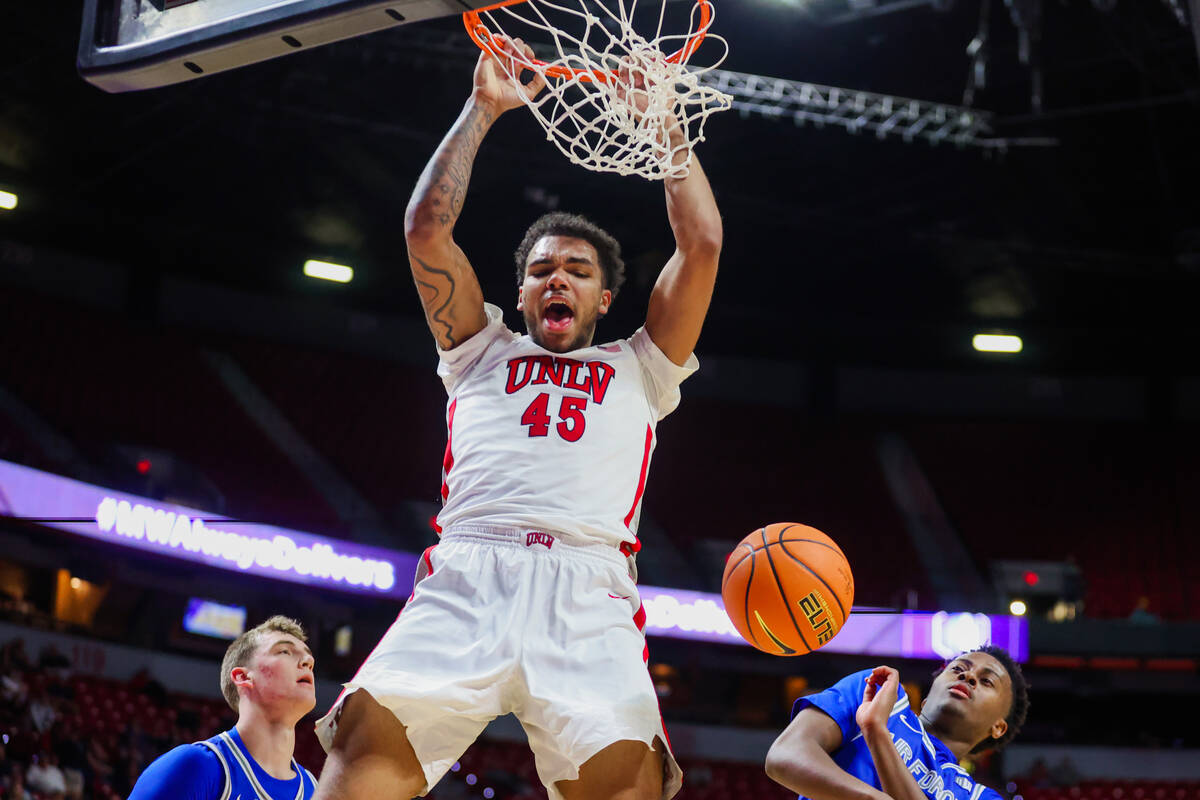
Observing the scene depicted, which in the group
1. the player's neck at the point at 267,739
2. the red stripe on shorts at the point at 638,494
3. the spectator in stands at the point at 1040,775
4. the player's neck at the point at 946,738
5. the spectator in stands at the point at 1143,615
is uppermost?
the spectator in stands at the point at 1143,615

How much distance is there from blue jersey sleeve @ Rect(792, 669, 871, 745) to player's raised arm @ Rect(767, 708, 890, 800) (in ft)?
0.05

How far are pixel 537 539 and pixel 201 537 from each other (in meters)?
10.5

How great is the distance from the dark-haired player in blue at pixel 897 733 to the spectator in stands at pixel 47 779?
7770mm

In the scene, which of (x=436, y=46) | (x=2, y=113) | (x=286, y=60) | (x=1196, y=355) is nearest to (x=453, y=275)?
(x=436, y=46)

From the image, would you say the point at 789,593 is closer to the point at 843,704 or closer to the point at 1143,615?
the point at 843,704

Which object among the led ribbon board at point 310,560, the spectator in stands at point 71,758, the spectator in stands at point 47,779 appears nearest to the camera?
the spectator in stands at point 47,779

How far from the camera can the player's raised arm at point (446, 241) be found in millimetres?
3021

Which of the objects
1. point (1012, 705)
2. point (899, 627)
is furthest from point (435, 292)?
point (899, 627)

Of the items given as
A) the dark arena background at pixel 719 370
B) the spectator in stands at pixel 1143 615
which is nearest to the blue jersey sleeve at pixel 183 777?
the dark arena background at pixel 719 370

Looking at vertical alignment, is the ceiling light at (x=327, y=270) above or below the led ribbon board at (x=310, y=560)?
above

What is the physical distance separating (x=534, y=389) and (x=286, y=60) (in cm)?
927

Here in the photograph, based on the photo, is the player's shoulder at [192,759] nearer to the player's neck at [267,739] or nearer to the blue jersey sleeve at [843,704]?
the player's neck at [267,739]

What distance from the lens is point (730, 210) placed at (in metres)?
13.8

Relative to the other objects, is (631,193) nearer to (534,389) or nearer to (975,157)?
(975,157)
